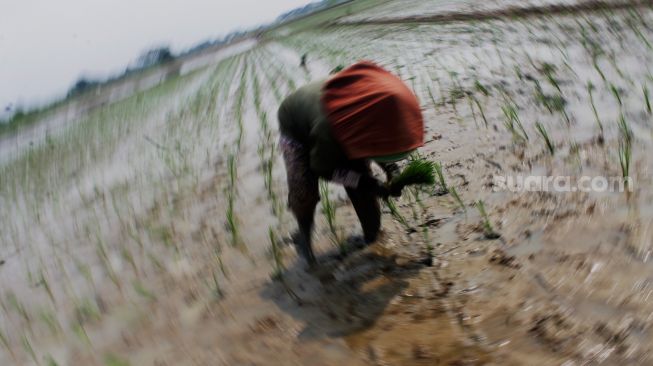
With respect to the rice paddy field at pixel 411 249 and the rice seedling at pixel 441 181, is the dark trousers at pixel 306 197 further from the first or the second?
the rice seedling at pixel 441 181

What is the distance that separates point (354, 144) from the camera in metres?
1.97

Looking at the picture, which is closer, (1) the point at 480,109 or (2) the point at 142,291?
(2) the point at 142,291

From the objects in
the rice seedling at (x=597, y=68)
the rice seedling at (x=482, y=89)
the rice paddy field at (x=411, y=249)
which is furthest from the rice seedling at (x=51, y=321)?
the rice seedling at (x=597, y=68)

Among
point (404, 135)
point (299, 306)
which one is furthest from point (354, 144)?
point (299, 306)

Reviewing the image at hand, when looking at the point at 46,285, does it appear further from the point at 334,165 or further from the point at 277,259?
the point at 334,165

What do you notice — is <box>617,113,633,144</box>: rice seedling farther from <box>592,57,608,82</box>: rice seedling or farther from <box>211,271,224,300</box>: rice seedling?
<box>211,271,224,300</box>: rice seedling

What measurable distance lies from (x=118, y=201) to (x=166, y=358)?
2555 mm

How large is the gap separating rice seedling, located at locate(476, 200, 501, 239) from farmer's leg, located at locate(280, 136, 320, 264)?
2.65 ft

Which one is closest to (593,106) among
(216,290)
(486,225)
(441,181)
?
(441,181)

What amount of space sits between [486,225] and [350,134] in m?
0.87

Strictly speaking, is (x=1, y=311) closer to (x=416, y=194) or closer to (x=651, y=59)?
(x=416, y=194)

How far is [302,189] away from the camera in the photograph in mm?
2387

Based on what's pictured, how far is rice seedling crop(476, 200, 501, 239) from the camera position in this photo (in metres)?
2.29

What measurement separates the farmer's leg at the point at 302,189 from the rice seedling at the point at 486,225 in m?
0.81
